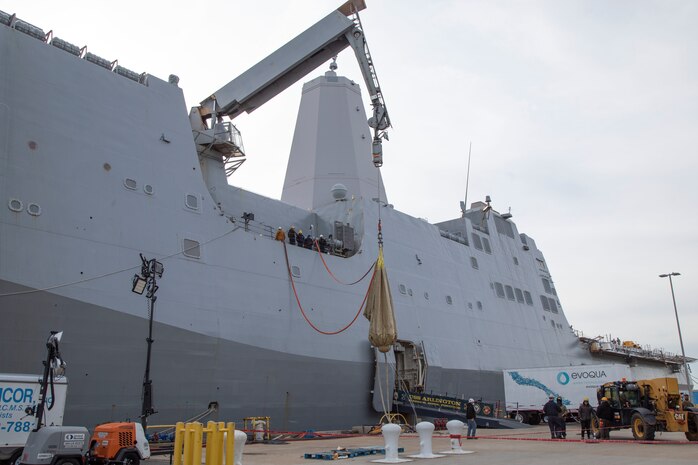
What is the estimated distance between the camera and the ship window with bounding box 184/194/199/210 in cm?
1514

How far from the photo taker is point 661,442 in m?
13.2

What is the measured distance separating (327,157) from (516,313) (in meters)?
12.7

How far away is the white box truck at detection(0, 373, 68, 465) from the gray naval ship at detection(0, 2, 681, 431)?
1930mm

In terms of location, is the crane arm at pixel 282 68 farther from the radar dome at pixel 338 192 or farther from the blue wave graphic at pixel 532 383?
the blue wave graphic at pixel 532 383

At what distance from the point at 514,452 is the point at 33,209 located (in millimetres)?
10844

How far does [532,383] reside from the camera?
24719 mm

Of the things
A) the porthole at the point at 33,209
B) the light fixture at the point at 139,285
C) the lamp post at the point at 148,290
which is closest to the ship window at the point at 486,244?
the lamp post at the point at 148,290

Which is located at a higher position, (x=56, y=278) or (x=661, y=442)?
(x=56, y=278)

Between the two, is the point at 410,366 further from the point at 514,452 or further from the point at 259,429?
the point at 514,452

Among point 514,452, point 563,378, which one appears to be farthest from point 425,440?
point 563,378

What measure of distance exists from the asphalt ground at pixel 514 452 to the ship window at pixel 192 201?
19.8ft

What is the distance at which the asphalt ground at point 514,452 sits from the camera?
974 centimetres

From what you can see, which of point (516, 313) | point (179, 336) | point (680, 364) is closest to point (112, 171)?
point (179, 336)

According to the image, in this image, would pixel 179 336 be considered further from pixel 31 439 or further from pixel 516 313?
pixel 516 313
